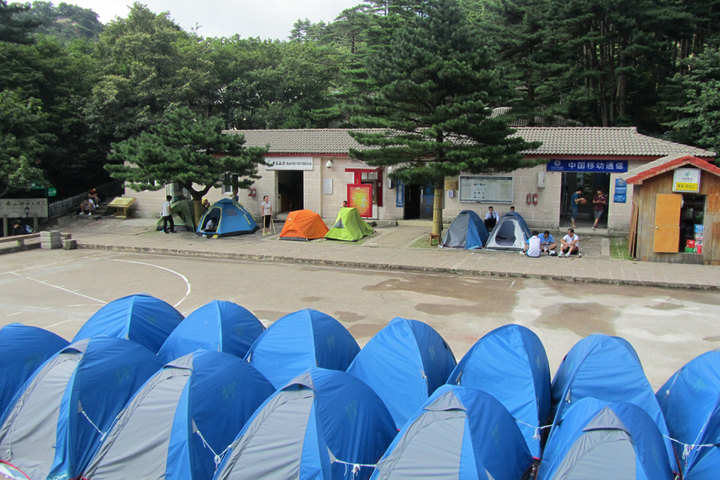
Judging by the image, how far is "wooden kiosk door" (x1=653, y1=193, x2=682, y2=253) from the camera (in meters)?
16.4

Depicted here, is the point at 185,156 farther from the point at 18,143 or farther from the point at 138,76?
the point at 138,76

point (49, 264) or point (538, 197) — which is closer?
point (49, 264)

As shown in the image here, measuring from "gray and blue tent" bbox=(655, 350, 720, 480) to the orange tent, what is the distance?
1606cm

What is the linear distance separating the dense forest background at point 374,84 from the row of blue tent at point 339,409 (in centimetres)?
1959

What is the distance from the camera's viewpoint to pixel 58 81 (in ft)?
103

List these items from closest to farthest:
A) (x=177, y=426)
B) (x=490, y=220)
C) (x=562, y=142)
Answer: (x=177, y=426), (x=490, y=220), (x=562, y=142)

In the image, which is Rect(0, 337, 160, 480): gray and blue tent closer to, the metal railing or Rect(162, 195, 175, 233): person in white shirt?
Rect(162, 195, 175, 233): person in white shirt

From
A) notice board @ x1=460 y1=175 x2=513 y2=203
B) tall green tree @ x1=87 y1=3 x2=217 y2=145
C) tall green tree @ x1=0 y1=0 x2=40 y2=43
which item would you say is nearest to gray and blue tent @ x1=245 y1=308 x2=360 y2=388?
notice board @ x1=460 y1=175 x2=513 y2=203

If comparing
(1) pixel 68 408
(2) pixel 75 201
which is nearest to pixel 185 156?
(2) pixel 75 201

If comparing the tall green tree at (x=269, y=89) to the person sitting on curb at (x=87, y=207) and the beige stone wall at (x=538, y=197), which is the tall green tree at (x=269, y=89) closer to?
the person sitting on curb at (x=87, y=207)

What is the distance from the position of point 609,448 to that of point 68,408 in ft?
18.4

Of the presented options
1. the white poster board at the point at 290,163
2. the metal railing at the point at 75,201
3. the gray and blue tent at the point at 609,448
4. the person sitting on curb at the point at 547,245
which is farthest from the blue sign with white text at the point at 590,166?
the metal railing at the point at 75,201

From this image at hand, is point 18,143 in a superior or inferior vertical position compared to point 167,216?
superior

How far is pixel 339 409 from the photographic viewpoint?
566cm
